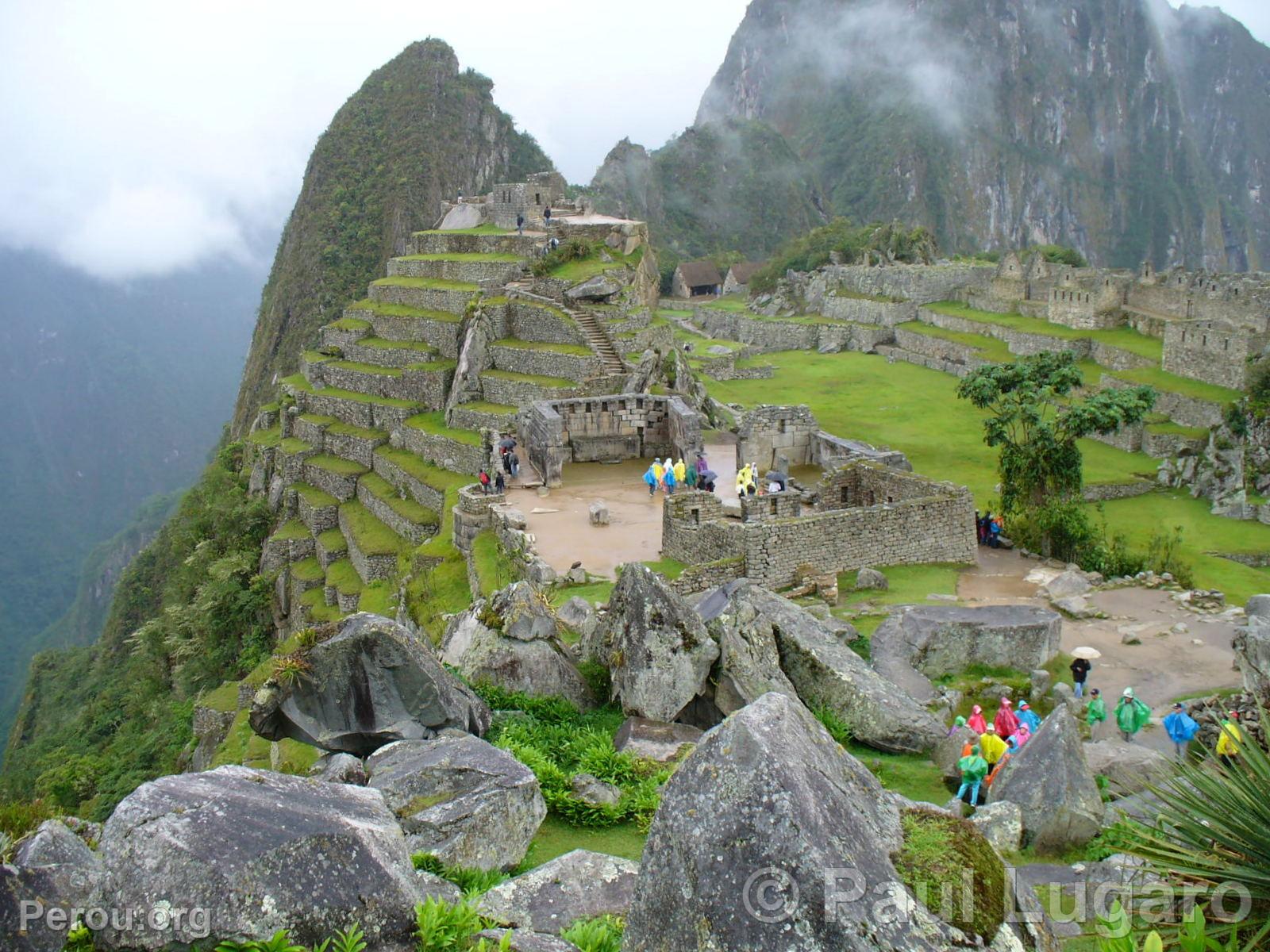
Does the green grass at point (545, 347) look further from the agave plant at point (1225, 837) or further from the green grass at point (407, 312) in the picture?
the agave plant at point (1225, 837)

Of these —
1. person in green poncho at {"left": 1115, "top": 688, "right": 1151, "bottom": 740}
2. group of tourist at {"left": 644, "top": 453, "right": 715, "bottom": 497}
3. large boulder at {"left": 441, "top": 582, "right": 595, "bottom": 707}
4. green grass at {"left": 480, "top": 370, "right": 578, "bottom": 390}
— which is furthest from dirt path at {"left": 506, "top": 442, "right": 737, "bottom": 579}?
person in green poncho at {"left": 1115, "top": 688, "right": 1151, "bottom": 740}

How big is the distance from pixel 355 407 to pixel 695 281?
5815 cm

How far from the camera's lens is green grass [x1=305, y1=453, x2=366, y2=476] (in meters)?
29.7

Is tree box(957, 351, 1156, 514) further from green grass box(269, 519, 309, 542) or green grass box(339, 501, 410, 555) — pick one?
green grass box(269, 519, 309, 542)

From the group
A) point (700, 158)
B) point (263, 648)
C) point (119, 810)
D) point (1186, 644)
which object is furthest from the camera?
point (700, 158)

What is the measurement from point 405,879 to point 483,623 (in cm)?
566

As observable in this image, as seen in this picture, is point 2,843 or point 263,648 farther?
point 263,648

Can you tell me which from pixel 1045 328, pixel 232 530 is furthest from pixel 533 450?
pixel 1045 328

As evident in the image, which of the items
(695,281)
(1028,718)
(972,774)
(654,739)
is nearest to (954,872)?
(972,774)

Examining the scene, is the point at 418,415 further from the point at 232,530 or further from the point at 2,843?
the point at 2,843

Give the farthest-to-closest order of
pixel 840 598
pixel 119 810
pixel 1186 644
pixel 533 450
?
1. pixel 533 450
2. pixel 840 598
3. pixel 1186 644
4. pixel 119 810

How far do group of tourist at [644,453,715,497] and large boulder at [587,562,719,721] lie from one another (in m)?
8.63

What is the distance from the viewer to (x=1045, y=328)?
52688 millimetres

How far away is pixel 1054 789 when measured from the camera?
804 centimetres
